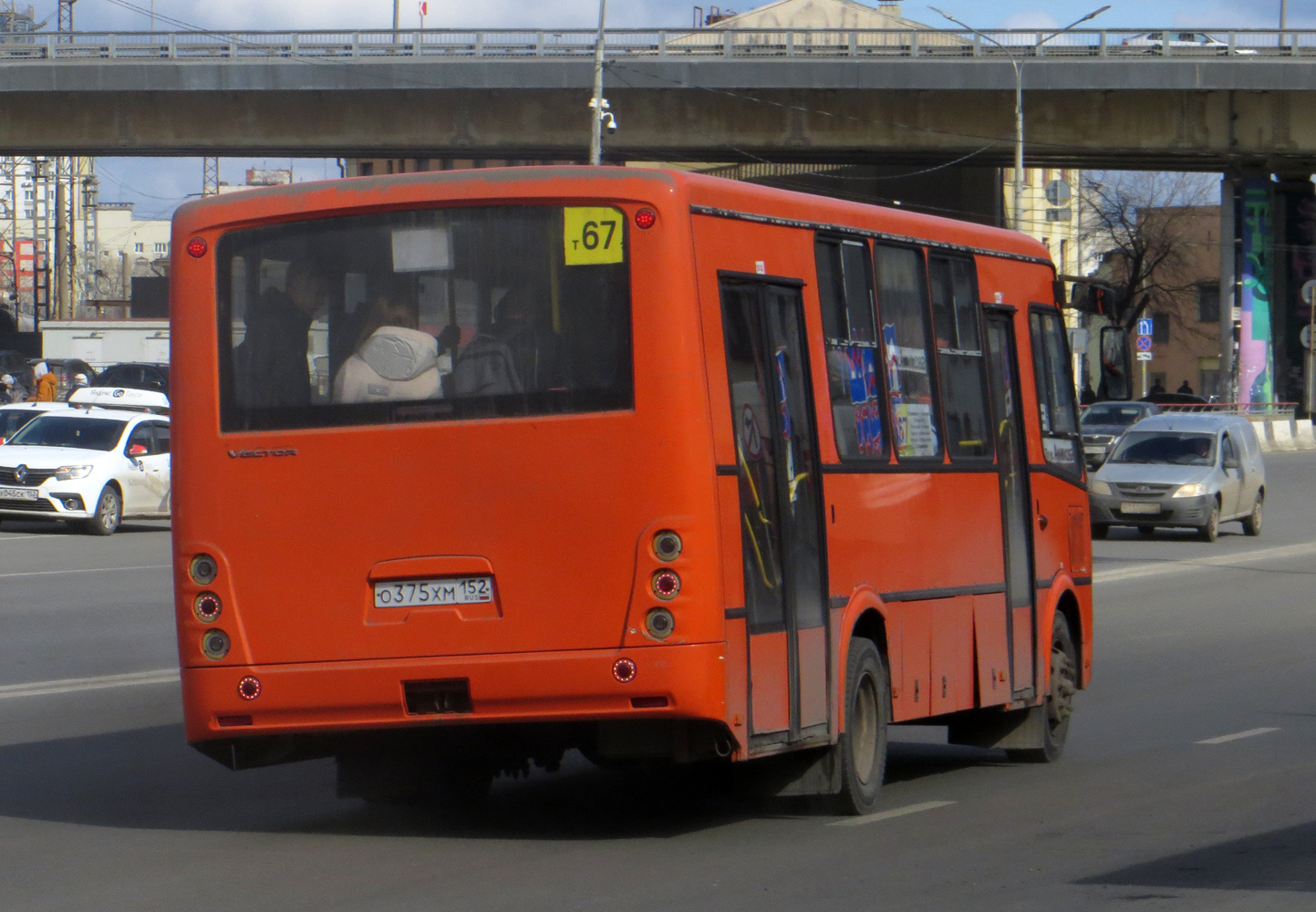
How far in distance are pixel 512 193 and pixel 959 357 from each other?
300 centimetres

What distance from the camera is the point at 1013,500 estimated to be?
410 inches

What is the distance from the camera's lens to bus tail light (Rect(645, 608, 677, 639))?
7.35m

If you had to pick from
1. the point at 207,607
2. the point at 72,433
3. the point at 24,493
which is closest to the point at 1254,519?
the point at 72,433

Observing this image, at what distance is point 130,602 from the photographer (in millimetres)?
18484

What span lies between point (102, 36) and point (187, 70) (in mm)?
2360

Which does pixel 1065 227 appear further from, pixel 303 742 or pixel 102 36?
pixel 303 742

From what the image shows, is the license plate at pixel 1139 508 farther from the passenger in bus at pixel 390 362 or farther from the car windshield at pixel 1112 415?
the passenger in bus at pixel 390 362

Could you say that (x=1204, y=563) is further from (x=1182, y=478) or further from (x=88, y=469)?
(x=88, y=469)

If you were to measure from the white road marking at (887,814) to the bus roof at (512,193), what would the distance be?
2407 mm

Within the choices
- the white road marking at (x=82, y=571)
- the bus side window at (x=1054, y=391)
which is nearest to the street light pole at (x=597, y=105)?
the white road marking at (x=82, y=571)

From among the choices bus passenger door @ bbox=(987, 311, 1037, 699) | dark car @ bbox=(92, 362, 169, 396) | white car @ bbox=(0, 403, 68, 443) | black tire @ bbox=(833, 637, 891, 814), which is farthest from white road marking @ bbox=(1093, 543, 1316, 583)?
dark car @ bbox=(92, 362, 169, 396)

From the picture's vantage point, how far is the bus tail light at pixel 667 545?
7.35 metres

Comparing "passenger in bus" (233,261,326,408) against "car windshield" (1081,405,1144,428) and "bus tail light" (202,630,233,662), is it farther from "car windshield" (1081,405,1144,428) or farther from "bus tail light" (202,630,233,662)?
"car windshield" (1081,405,1144,428)

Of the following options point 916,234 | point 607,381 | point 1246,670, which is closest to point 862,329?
point 916,234
